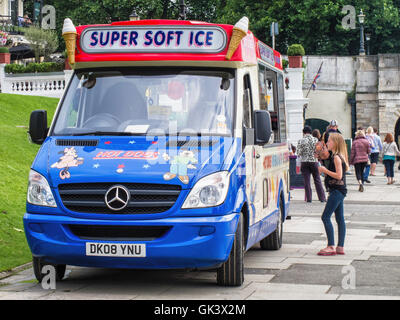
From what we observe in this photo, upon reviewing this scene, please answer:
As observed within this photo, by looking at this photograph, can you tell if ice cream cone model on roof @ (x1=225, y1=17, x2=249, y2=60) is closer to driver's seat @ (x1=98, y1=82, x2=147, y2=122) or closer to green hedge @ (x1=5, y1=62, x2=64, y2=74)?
driver's seat @ (x1=98, y1=82, x2=147, y2=122)

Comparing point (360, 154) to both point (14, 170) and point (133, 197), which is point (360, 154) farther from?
point (133, 197)

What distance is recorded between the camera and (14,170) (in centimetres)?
1873

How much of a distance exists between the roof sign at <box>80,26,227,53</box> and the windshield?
23cm

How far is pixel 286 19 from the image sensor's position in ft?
183

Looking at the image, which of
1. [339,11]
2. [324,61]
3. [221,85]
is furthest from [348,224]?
[339,11]

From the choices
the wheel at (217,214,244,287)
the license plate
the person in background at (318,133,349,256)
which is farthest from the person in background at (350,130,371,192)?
the license plate

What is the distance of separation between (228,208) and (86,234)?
4.52 feet

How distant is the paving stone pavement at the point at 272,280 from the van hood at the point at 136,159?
1112mm

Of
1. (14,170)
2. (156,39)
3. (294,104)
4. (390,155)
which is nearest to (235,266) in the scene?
(156,39)

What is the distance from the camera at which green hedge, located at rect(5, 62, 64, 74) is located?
125 ft

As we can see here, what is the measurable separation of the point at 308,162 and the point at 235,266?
42.2 feet

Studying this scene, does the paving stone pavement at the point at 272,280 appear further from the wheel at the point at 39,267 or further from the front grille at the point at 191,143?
the front grille at the point at 191,143

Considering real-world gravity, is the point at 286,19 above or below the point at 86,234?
above
